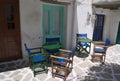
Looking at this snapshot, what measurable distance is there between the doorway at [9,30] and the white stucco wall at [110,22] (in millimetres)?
6242

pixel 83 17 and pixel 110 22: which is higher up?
pixel 83 17

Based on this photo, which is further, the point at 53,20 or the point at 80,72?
the point at 53,20

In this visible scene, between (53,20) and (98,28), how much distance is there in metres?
5.02

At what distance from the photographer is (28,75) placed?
4848mm

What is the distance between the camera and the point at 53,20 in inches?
289

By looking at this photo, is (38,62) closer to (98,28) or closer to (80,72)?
(80,72)

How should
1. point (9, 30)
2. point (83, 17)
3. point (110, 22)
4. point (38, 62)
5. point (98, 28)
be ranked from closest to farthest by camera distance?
point (38, 62), point (9, 30), point (83, 17), point (110, 22), point (98, 28)

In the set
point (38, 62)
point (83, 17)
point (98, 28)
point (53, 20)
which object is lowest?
point (38, 62)

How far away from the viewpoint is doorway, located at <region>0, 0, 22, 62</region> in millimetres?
5549

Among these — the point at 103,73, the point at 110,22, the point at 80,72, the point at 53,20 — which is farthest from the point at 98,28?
the point at 80,72

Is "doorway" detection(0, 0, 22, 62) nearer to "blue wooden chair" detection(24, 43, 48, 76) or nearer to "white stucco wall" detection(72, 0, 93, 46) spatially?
"blue wooden chair" detection(24, 43, 48, 76)

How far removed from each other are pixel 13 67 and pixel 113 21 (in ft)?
27.5

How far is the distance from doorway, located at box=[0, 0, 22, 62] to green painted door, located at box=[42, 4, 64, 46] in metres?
1.65

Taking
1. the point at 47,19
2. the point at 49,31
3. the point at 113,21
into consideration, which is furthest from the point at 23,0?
the point at 113,21
